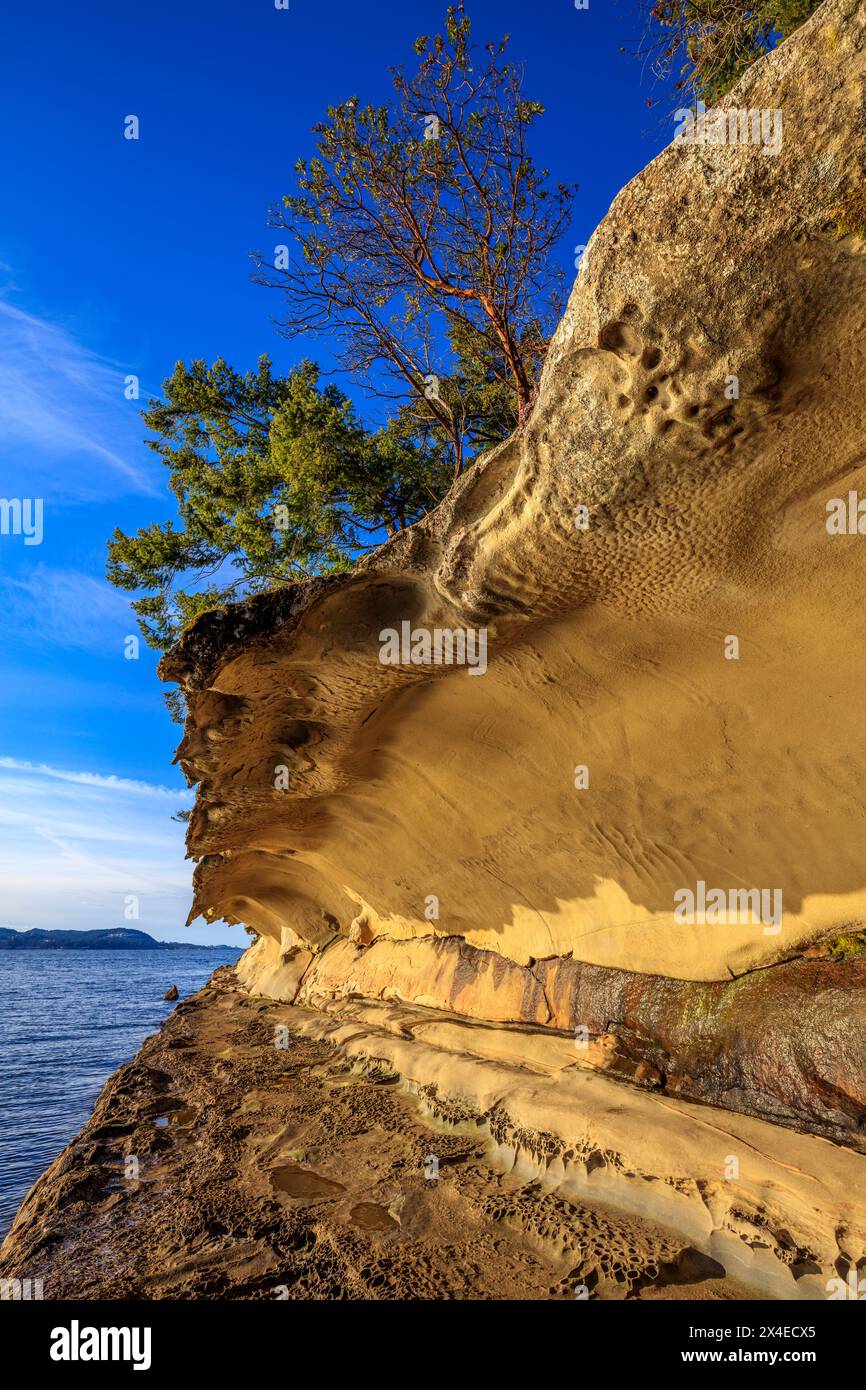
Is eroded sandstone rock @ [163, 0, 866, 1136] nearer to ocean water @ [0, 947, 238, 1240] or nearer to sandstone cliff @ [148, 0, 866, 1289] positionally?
sandstone cliff @ [148, 0, 866, 1289]

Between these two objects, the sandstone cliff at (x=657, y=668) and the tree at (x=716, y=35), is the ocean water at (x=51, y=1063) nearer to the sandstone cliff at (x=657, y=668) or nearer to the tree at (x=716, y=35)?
the sandstone cliff at (x=657, y=668)

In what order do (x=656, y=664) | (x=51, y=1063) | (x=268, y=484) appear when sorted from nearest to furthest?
(x=656, y=664) < (x=268, y=484) < (x=51, y=1063)

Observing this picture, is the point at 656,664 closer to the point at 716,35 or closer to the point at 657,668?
the point at 657,668

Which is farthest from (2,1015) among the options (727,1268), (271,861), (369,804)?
(727,1268)

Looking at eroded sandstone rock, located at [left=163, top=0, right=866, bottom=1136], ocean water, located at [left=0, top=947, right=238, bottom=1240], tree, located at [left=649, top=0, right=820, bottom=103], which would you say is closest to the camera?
eroded sandstone rock, located at [left=163, top=0, right=866, bottom=1136]

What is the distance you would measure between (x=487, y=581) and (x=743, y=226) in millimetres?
1793

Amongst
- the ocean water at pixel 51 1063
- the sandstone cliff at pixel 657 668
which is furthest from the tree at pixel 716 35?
the ocean water at pixel 51 1063

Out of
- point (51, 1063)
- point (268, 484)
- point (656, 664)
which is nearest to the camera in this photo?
point (656, 664)

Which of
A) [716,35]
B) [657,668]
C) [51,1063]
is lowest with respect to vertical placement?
[51,1063]

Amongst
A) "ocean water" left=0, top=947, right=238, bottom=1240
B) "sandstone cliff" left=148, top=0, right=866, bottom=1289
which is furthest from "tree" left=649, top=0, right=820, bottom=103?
"ocean water" left=0, top=947, right=238, bottom=1240

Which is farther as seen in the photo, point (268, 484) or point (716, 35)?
point (268, 484)

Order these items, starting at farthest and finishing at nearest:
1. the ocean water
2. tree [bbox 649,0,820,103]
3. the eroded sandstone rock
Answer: the ocean water < tree [bbox 649,0,820,103] < the eroded sandstone rock

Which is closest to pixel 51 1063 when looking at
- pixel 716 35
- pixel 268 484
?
pixel 268 484
